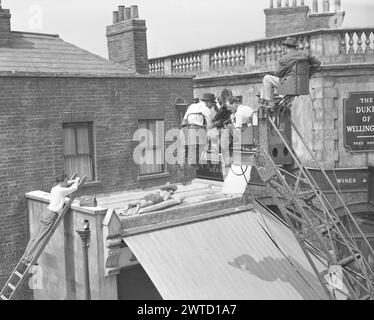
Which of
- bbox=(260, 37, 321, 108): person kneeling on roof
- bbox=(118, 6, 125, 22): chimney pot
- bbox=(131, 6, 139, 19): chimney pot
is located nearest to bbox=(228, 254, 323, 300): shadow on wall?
bbox=(260, 37, 321, 108): person kneeling on roof

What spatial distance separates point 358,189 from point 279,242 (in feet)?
14.9

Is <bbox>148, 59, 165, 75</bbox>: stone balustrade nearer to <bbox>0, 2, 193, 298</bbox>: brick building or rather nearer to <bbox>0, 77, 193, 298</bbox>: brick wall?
<bbox>0, 2, 193, 298</bbox>: brick building

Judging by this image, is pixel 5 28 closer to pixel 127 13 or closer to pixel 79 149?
pixel 127 13

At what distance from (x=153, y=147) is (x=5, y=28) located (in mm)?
5782

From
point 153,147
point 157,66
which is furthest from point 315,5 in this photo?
point 153,147

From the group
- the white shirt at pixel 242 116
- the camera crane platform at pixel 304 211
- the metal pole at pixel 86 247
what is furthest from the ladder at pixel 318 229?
the metal pole at pixel 86 247

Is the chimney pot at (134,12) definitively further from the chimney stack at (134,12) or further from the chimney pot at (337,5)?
the chimney pot at (337,5)

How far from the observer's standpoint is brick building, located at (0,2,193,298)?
1316 cm

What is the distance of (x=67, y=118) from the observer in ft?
46.2

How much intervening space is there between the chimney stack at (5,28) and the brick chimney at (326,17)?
10872 mm

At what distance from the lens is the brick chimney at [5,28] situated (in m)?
15.5

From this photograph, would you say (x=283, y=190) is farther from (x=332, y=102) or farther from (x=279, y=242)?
(x=332, y=102)

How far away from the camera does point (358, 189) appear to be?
15.5 m

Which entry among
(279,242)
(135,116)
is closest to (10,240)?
(135,116)
